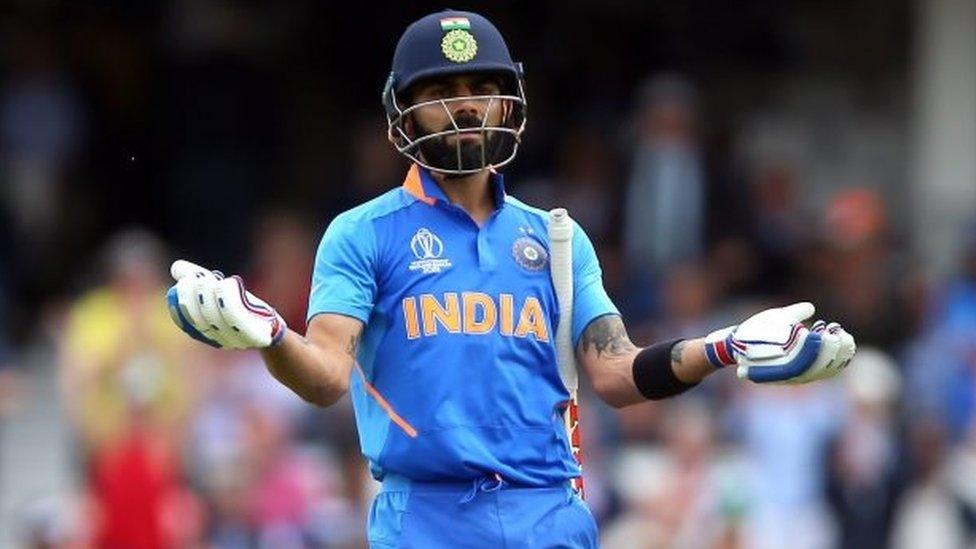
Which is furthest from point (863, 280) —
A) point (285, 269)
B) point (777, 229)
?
point (285, 269)

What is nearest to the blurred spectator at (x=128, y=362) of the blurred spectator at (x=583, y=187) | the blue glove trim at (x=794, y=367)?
the blurred spectator at (x=583, y=187)

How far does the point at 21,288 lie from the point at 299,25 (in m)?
2.68

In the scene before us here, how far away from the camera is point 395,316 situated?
6.30 meters

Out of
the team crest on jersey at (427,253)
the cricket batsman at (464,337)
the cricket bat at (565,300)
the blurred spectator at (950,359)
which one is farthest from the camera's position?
the blurred spectator at (950,359)

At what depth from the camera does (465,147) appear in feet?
20.8

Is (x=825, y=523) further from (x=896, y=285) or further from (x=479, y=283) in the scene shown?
(x=479, y=283)

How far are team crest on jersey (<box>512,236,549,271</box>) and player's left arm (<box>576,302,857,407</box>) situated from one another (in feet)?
0.68

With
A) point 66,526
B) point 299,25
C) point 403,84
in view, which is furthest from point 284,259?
point 403,84

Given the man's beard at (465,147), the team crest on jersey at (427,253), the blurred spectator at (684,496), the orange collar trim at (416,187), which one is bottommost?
the blurred spectator at (684,496)

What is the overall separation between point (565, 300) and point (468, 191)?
36 cm

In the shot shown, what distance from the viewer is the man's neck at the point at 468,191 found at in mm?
6477

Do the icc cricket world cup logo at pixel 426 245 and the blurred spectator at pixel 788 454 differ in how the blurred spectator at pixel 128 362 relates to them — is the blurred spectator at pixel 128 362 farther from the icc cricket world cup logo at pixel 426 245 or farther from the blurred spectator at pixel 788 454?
the icc cricket world cup logo at pixel 426 245

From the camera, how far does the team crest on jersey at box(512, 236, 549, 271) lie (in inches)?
253

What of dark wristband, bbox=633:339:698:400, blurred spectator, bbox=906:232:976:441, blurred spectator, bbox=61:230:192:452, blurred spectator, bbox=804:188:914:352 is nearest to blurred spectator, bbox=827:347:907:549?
blurred spectator, bbox=906:232:976:441
